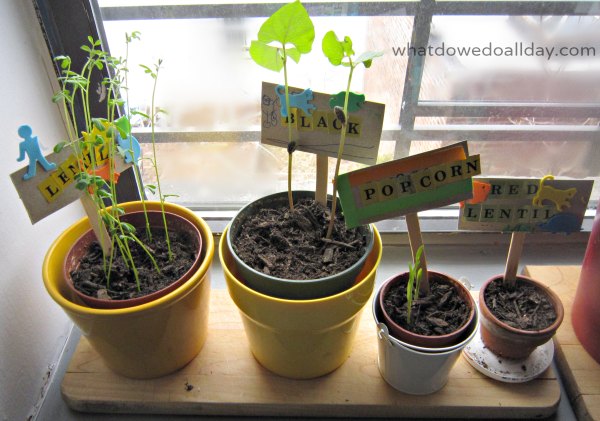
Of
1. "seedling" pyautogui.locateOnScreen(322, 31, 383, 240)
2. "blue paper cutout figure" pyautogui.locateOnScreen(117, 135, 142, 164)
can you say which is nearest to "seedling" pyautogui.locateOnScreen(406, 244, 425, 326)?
"seedling" pyautogui.locateOnScreen(322, 31, 383, 240)

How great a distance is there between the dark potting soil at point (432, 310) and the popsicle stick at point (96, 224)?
0.49 meters

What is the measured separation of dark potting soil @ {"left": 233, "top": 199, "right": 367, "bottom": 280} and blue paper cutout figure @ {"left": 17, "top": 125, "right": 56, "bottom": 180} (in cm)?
32

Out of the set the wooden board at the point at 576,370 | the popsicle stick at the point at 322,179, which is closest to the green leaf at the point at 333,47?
the popsicle stick at the point at 322,179

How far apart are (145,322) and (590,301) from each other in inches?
30.9

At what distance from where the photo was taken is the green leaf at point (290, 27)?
2.02ft

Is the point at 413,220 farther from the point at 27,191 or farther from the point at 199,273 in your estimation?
the point at 27,191

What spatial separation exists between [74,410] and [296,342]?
441mm

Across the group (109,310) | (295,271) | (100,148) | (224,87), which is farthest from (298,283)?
(224,87)

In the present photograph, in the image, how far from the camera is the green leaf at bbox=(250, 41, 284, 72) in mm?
686

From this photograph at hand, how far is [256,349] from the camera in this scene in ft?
2.70

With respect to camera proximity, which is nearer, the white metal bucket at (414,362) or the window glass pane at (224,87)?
the white metal bucket at (414,362)

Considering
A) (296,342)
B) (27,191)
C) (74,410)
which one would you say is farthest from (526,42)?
(74,410)

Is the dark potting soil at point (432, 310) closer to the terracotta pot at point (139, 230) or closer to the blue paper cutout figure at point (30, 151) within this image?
the terracotta pot at point (139, 230)

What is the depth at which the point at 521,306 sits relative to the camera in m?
0.82
